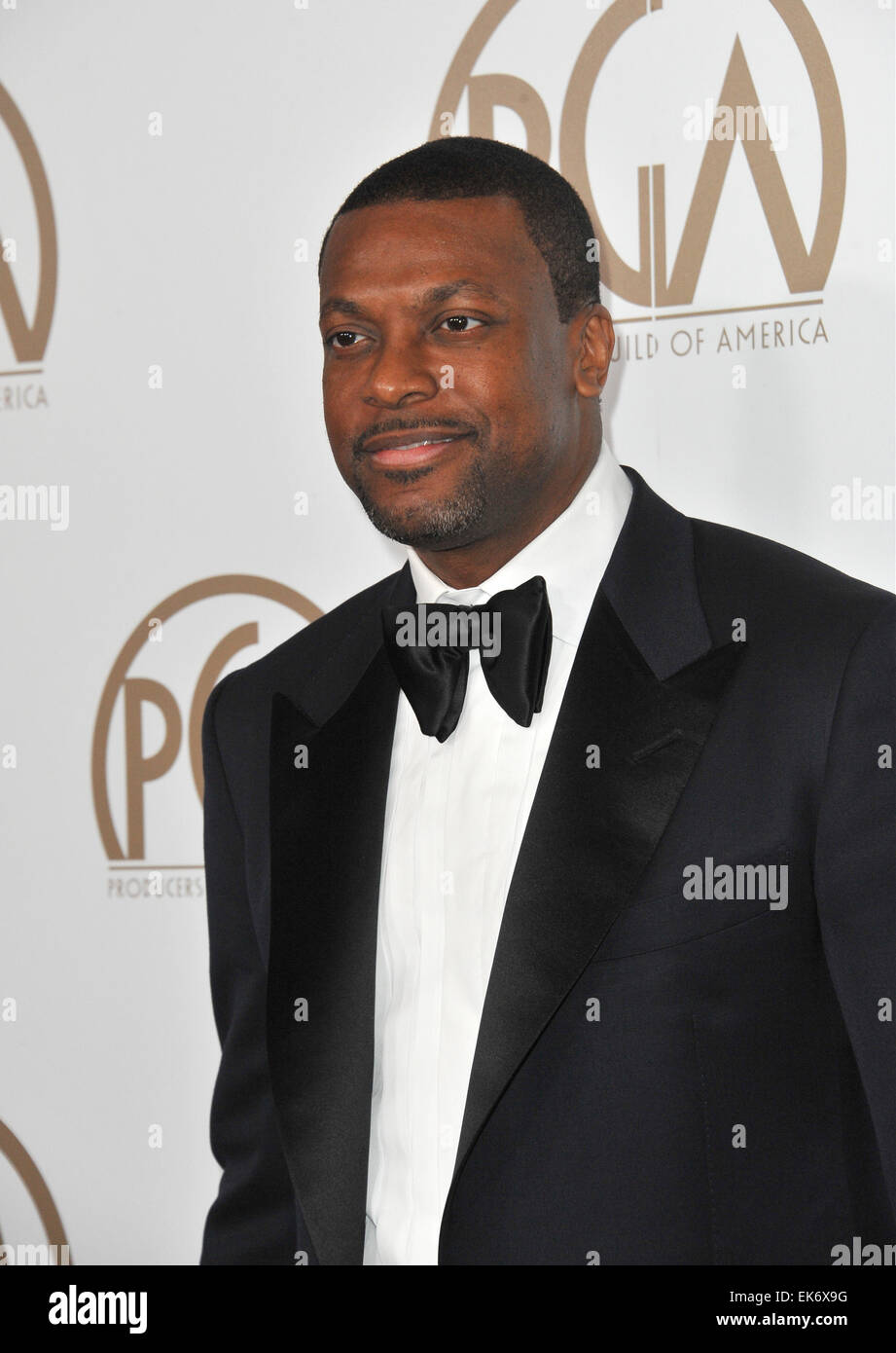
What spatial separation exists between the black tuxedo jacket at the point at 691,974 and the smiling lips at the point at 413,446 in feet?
0.82

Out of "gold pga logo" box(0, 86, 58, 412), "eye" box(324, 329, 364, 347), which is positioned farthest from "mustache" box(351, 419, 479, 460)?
"gold pga logo" box(0, 86, 58, 412)

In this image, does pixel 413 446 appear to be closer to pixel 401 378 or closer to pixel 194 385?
pixel 401 378

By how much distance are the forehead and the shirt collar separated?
239mm

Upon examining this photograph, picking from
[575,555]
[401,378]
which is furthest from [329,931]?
[401,378]

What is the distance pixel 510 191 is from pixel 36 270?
956 mm

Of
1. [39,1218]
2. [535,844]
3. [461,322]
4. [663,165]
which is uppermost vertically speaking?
[663,165]

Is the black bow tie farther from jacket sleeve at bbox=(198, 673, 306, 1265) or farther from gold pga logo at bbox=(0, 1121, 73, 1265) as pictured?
gold pga logo at bbox=(0, 1121, 73, 1265)

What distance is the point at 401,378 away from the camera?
146 cm

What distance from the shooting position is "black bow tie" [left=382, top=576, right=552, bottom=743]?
4.81ft

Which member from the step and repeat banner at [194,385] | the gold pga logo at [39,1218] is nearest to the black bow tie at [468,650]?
the step and repeat banner at [194,385]
